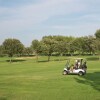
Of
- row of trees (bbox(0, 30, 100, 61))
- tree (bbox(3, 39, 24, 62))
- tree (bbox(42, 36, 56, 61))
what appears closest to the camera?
tree (bbox(42, 36, 56, 61))

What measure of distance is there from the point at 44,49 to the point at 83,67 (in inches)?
2288

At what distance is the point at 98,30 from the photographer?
378 ft

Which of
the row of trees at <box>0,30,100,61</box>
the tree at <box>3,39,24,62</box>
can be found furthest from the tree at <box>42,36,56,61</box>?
the tree at <box>3,39,24,62</box>

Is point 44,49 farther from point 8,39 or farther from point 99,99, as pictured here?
point 99,99

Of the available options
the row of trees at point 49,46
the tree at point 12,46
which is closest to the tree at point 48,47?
the row of trees at point 49,46

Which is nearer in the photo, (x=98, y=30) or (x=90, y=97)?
(x=90, y=97)

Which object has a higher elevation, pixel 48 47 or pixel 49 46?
pixel 49 46

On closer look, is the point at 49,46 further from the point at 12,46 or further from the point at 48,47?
the point at 12,46

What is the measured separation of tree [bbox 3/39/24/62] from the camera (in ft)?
329

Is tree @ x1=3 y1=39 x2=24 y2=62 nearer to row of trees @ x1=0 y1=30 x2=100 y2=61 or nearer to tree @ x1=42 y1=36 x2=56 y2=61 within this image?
row of trees @ x1=0 y1=30 x2=100 y2=61

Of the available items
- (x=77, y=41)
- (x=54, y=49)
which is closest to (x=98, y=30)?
(x=77, y=41)

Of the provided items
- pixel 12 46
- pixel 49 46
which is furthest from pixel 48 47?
pixel 12 46

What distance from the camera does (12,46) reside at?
3984 inches

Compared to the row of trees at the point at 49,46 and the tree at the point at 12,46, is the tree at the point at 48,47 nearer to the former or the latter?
the row of trees at the point at 49,46
